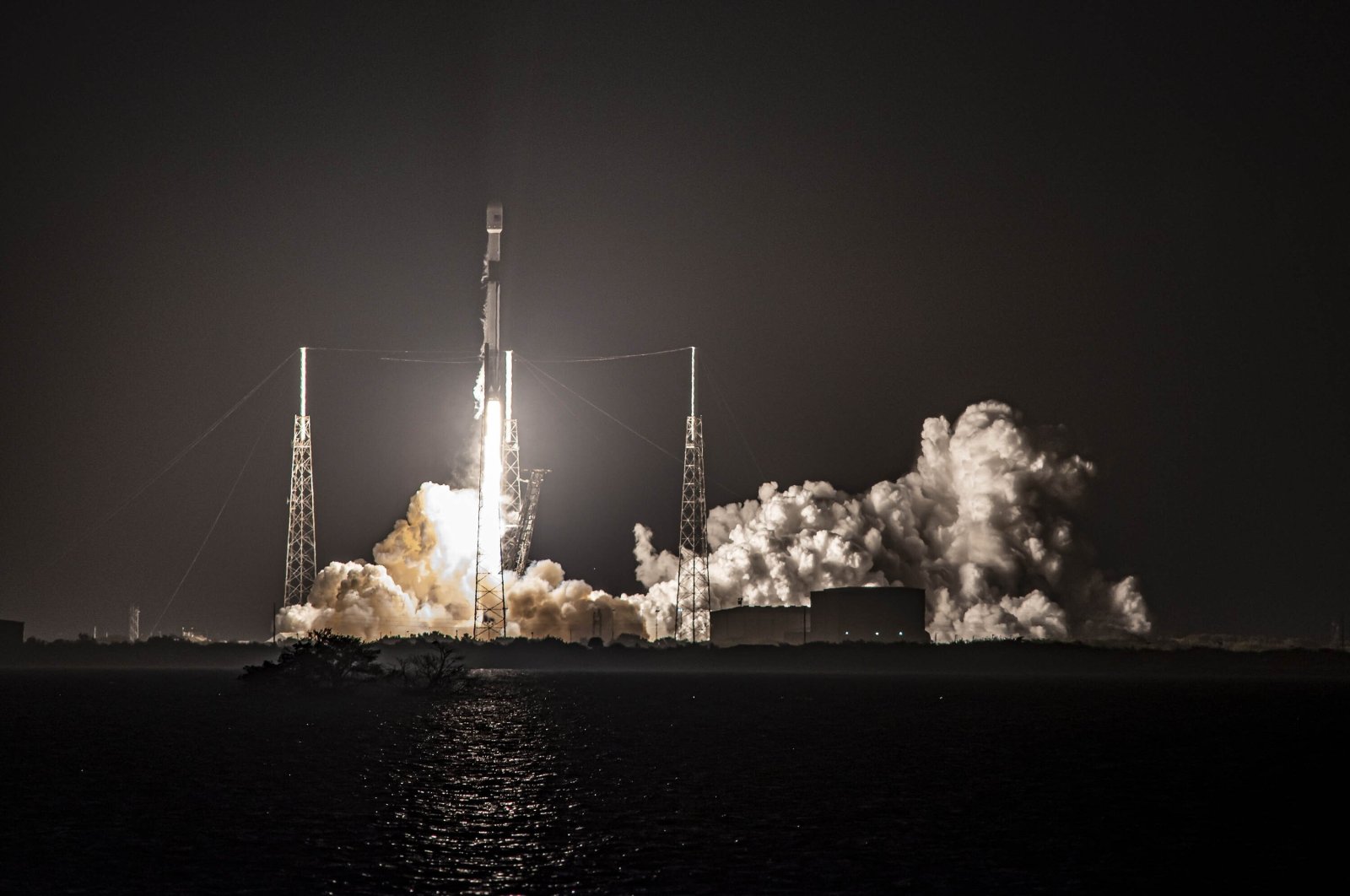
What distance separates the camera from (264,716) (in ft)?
371

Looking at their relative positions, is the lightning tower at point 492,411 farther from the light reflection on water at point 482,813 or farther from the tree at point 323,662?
the light reflection on water at point 482,813

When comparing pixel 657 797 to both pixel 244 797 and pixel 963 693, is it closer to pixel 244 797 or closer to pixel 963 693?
pixel 244 797

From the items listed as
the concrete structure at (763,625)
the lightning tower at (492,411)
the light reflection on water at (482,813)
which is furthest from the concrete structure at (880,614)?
the light reflection on water at (482,813)

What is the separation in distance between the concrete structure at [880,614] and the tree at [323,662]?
6118 cm

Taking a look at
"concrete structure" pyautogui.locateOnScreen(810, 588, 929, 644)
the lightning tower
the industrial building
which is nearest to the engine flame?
the lightning tower

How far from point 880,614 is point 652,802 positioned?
409ft

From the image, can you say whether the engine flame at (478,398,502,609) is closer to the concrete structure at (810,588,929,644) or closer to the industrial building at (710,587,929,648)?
the industrial building at (710,587,929,648)

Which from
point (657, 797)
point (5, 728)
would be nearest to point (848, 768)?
point (657, 797)

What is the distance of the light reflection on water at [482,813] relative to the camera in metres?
44.1

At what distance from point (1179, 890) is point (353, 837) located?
27185mm

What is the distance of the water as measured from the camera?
4450cm

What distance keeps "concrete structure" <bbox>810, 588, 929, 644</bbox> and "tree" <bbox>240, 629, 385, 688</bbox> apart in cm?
6118

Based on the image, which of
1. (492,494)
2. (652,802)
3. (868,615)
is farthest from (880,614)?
(652,802)

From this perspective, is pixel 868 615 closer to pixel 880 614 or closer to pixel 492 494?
pixel 880 614
